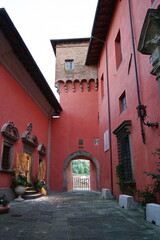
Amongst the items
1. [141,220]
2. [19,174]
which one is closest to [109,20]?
[19,174]

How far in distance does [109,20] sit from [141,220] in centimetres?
960

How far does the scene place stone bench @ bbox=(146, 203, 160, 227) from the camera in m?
3.58

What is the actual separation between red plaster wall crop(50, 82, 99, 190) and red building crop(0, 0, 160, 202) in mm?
64

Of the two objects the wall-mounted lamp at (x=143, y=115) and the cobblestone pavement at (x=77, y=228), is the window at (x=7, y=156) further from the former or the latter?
the wall-mounted lamp at (x=143, y=115)

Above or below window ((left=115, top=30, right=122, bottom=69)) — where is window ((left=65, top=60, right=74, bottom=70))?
above

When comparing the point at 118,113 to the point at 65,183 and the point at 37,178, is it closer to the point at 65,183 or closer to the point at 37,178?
the point at 37,178

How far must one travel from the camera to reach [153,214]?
148 inches

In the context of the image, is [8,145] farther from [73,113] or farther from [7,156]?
[73,113]

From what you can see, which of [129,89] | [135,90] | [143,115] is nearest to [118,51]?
[129,89]

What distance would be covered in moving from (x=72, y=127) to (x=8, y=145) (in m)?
6.77

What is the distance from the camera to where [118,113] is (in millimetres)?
8414

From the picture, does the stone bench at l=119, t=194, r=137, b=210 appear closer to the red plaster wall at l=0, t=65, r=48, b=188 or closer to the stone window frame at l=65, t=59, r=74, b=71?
the red plaster wall at l=0, t=65, r=48, b=188

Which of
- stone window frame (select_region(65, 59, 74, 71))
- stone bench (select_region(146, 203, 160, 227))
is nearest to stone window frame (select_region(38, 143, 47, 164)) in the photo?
stone window frame (select_region(65, 59, 74, 71))

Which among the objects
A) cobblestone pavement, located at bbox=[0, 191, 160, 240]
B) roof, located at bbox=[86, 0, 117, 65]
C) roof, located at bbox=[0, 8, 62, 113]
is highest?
roof, located at bbox=[86, 0, 117, 65]
